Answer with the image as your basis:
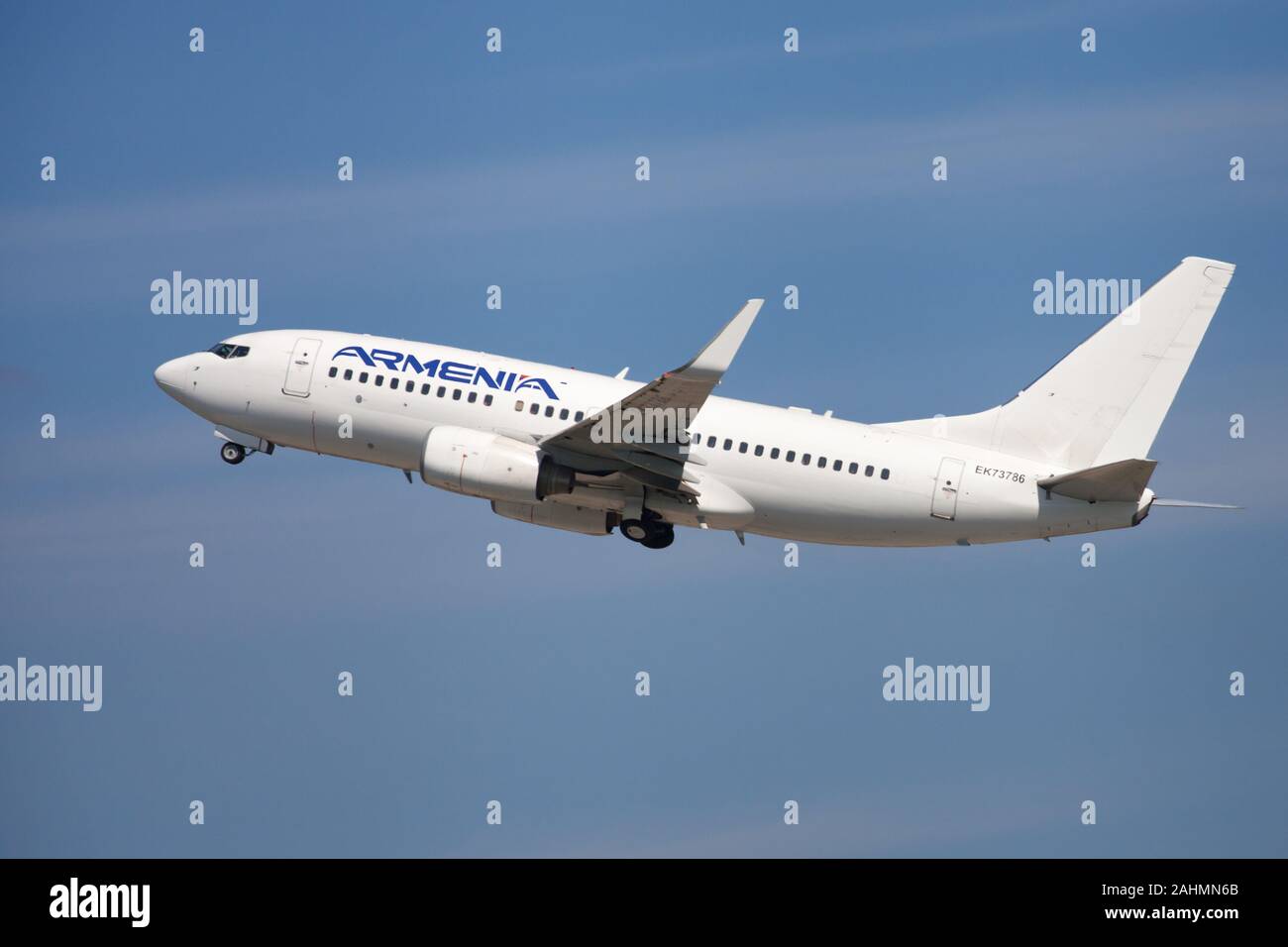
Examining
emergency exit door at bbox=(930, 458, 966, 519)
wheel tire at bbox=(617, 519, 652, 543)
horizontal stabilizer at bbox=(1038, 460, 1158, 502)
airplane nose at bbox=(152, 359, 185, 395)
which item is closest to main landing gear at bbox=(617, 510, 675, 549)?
wheel tire at bbox=(617, 519, 652, 543)

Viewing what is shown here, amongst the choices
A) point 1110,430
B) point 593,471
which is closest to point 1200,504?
point 1110,430

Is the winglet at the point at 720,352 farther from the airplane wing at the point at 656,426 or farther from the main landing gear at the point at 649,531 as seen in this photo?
the main landing gear at the point at 649,531

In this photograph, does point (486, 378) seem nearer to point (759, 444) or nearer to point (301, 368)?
point (301, 368)

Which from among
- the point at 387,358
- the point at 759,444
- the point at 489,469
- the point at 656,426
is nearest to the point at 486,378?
the point at 387,358

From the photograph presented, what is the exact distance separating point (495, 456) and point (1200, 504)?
67.2 feet

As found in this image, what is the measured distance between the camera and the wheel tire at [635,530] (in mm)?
60219

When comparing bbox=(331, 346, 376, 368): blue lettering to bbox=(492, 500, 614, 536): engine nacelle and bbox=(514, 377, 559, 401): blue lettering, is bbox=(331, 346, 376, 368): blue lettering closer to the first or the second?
bbox=(514, 377, 559, 401): blue lettering

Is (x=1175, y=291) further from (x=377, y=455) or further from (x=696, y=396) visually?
(x=377, y=455)

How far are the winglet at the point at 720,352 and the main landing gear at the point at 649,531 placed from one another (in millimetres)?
7345

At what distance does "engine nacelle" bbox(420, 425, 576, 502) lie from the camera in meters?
57.8

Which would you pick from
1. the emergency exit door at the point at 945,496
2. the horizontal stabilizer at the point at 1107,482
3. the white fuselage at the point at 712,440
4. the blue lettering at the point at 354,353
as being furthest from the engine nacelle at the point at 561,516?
the horizontal stabilizer at the point at 1107,482

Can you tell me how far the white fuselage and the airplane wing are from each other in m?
0.99

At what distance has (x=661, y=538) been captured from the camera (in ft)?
198

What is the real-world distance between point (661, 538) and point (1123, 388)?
14781mm
